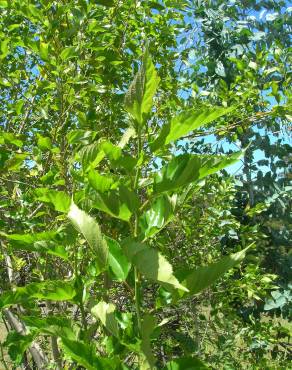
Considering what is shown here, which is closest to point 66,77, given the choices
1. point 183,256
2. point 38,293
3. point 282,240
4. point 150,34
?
point 150,34

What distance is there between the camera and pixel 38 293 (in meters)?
1.00

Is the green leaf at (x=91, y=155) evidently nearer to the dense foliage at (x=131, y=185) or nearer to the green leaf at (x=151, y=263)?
the dense foliage at (x=131, y=185)

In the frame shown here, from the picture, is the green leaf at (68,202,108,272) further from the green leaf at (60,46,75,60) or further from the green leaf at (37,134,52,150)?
the green leaf at (60,46,75,60)

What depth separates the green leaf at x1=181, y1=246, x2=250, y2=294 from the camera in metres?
0.82

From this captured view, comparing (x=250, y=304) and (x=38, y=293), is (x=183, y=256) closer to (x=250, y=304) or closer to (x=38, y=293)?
(x=250, y=304)

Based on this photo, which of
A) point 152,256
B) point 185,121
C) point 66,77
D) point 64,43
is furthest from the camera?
point 64,43

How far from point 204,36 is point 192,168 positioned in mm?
4048

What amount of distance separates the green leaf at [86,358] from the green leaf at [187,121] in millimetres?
392

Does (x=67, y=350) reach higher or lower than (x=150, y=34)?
lower

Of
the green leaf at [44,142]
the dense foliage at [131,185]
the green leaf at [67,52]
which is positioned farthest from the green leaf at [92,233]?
the green leaf at [67,52]

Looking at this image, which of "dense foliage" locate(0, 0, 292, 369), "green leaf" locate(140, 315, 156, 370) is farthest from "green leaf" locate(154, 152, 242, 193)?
"green leaf" locate(140, 315, 156, 370)

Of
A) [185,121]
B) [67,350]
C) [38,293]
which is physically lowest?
[67,350]

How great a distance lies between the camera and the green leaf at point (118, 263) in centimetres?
91

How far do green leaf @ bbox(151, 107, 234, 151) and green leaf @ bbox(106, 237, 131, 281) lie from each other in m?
0.21
